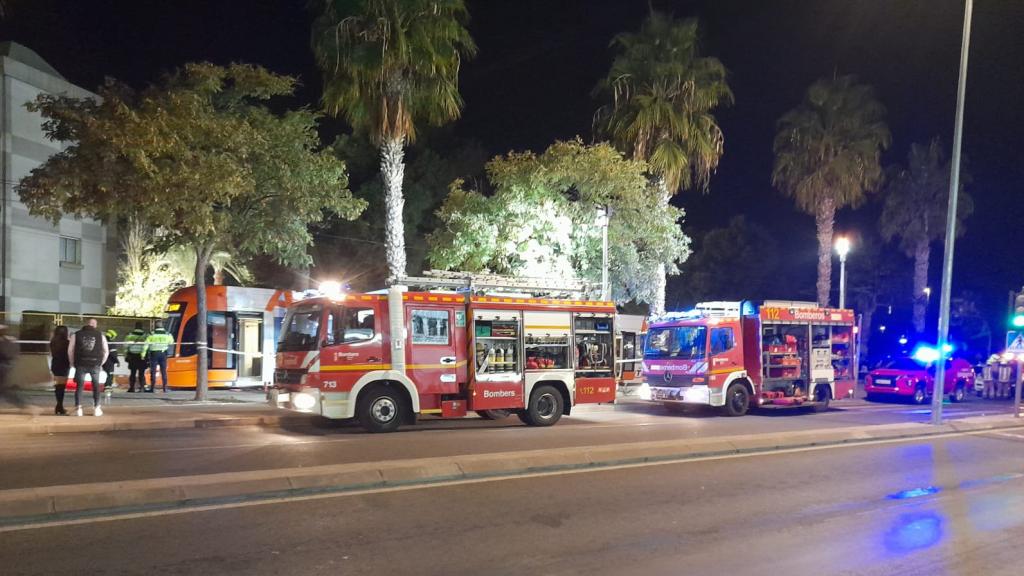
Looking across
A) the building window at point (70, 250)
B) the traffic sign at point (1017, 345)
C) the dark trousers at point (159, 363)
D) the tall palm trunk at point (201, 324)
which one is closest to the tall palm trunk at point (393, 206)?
the tall palm trunk at point (201, 324)

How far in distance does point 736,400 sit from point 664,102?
11179 mm

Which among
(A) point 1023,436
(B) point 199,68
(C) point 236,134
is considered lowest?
(A) point 1023,436

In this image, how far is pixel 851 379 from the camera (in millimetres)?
21609

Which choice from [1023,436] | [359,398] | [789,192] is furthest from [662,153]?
[359,398]

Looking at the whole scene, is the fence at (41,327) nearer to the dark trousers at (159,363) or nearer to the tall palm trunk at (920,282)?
the dark trousers at (159,363)

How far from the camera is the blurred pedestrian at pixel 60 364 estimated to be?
15.0 meters

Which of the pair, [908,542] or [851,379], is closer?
[908,542]

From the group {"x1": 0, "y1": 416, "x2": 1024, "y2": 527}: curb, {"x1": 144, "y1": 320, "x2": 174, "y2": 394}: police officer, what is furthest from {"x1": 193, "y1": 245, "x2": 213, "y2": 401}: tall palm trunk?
{"x1": 0, "y1": 416, "x2": 1024, "y2": 527}: curb

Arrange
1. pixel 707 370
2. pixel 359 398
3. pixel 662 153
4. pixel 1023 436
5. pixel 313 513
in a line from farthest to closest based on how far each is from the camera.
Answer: pixel 662 153, pixel 707 370, pixel 1023 436, pixel 359 398, pixel 313 513

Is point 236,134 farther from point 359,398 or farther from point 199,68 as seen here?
point 359,398

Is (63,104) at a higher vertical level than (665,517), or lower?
higher

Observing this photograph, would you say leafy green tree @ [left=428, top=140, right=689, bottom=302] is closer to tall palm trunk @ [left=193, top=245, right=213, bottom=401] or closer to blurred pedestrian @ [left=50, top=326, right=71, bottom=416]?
tall palm trunk @ [left=193, top=245, right=213, bottom=401]

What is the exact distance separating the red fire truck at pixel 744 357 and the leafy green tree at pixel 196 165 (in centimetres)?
890

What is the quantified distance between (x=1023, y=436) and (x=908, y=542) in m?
10.6
